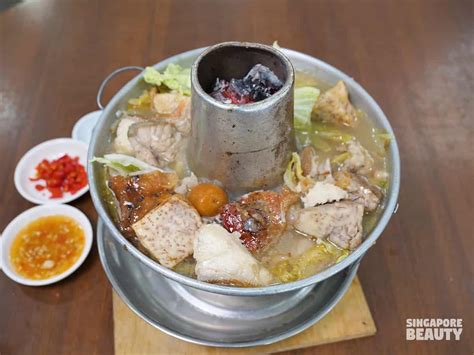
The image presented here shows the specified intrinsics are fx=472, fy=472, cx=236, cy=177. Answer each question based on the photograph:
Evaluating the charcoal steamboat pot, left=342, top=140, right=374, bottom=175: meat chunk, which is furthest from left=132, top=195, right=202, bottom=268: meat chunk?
left=342, top=140, right=374, bottom=175: meat chunk

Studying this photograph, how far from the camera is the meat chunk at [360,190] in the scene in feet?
6.77

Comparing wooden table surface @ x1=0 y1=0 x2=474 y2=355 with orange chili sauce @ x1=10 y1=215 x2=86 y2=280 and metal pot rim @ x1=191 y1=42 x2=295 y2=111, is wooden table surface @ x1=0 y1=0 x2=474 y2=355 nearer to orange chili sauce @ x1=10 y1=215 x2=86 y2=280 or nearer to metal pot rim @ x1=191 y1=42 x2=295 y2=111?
orange chili sauce @ x1=10 y1=215 x2=86 y2=280

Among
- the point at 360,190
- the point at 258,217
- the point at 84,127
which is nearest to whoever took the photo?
the point at 258,217

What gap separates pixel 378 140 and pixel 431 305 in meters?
0.87

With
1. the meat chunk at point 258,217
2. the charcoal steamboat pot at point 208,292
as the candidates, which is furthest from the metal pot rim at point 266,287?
the meat chunk at point 258,217

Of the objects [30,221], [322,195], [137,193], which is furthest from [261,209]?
[30,221]

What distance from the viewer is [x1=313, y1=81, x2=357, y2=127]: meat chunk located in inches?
91.4

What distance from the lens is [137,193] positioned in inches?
79.9

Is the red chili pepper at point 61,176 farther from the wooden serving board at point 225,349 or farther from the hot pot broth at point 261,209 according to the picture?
the wooden serving board at point 225,349

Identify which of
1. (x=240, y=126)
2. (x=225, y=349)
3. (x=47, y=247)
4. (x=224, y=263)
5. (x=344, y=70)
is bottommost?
(x=225, y=349)

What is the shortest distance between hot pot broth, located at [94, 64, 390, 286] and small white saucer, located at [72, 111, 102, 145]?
0.72 meters

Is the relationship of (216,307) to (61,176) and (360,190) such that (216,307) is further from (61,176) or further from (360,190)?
(61,176)

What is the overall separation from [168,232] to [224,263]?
27 cm

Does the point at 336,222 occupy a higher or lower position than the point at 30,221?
higher
